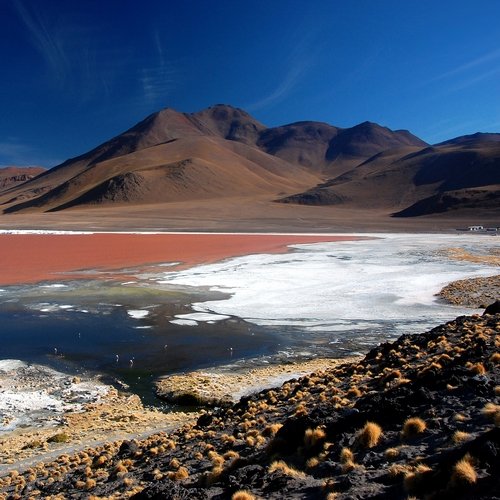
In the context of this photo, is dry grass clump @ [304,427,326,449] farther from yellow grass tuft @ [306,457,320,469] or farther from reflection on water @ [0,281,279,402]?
reflection on water @ [0,281,279,402]

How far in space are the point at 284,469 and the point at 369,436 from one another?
1.14 metres

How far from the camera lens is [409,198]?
166m

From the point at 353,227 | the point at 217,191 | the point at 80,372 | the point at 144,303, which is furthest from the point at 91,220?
the point at 80,372

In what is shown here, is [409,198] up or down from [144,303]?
up

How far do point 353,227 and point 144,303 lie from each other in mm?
75538

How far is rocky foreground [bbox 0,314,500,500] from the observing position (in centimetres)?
544

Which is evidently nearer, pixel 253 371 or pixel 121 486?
pixel 121 486

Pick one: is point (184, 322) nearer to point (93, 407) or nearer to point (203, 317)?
point (203, 317)

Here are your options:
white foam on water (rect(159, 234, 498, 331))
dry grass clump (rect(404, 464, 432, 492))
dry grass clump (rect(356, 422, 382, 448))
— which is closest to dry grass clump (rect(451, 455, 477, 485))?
dry grass clump (rect(404, 464, 432, 492))

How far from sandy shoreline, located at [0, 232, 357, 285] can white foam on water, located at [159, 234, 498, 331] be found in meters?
5.74

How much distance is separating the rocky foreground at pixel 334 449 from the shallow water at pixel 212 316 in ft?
14.7

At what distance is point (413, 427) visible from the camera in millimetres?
6617

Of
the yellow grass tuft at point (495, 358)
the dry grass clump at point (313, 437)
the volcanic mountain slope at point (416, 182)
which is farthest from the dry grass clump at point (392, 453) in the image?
the volcanic mountain slope at point (416, 182)

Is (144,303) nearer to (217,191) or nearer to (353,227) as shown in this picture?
(353,227)
